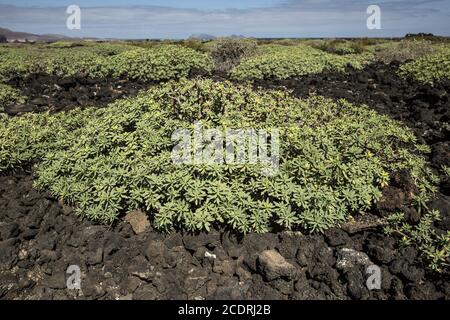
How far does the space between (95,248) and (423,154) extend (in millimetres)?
5945

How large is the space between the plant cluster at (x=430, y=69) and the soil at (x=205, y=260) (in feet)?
28.8

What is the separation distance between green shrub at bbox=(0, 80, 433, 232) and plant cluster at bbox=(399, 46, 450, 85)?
7450mm

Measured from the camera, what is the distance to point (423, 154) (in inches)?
300

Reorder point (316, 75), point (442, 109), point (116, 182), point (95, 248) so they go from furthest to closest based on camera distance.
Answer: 1. point (316, 75)
2. point (442, 109)
3. point (116, 182)
4. point (95, 248)

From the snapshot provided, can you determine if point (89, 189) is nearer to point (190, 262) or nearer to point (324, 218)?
point (190, 262)

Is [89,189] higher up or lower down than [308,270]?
higher up

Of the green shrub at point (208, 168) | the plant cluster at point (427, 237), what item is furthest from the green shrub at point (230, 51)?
the plant cluster at point (427, 237)

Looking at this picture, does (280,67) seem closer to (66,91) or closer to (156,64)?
(156,64)

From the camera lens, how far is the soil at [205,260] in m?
4.46

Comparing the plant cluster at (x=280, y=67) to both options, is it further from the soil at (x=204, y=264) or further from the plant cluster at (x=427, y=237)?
the soil at (x=204, y=264)

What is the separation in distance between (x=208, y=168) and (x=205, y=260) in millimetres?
1113

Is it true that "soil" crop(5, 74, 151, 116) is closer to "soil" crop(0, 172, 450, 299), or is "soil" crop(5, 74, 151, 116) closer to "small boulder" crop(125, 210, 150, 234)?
"soil" crop(0, 172, 450, 299)
